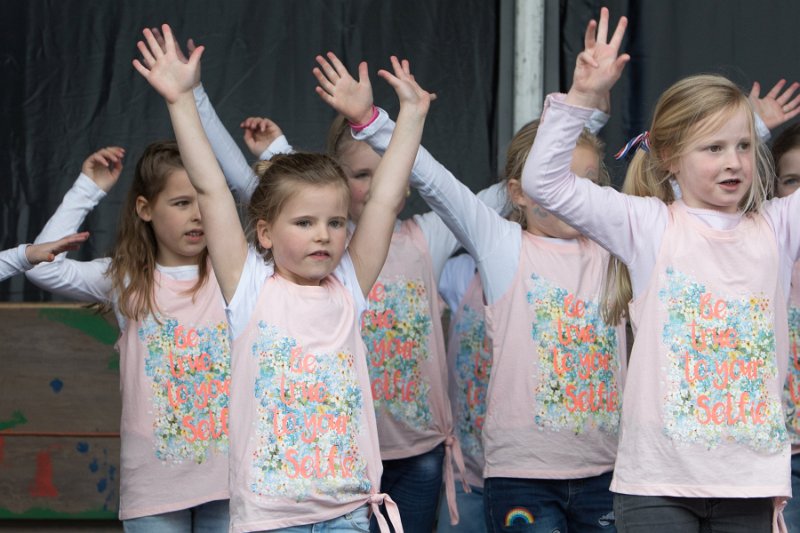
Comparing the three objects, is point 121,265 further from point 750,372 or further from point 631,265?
point 750,372

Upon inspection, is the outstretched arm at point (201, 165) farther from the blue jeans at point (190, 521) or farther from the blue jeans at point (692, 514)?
the blue jeans at point (692, 514)

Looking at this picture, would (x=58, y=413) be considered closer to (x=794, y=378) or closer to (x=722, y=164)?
(x=794, y=378)

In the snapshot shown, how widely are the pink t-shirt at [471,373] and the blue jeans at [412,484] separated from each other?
0.16m

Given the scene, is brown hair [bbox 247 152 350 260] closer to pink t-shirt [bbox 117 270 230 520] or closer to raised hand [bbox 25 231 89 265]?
pink t-shirt [bbox 117 270 230 520]

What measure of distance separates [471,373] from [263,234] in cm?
109

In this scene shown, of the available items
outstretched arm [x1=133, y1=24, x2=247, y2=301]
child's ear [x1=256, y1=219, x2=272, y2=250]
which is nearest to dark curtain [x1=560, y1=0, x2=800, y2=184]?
child's ear [x1=256, y1=219, x2=272, y2=250]

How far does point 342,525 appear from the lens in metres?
2.74

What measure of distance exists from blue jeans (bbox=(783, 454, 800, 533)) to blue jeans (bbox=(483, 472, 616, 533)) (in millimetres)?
645

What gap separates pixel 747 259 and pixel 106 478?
2880 millimetres

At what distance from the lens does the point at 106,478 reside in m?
4.84

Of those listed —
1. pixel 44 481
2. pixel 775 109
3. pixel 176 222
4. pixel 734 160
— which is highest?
pixel 775 109

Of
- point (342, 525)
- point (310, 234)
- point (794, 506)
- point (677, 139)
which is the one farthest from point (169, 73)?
point (794, 506)

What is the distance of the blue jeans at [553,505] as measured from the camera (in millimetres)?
3293

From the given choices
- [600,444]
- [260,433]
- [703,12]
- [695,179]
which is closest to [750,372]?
[695,179]
